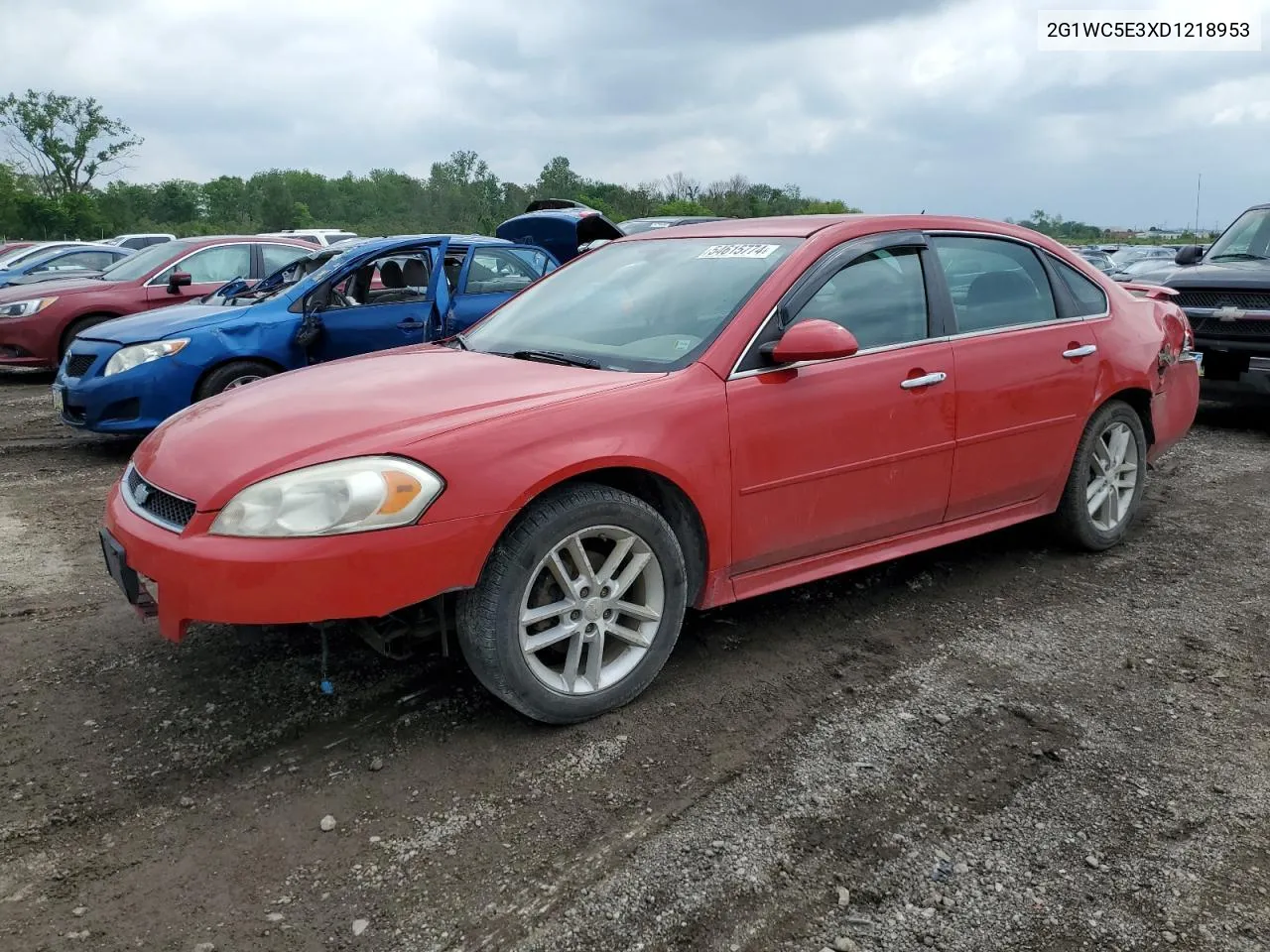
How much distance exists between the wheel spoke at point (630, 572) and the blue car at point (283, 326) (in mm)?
4584

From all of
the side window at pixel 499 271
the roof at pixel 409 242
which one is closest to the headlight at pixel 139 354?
the roof at pixel 409 242

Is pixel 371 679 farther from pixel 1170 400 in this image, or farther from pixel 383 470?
pixel 1170 400

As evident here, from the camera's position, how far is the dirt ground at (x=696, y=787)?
7.67 ft

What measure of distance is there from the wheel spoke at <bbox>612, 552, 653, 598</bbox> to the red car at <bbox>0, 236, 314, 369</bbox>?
8663mm

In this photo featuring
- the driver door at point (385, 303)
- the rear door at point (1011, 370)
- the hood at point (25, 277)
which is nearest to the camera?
the rear door at point (1011, 370)

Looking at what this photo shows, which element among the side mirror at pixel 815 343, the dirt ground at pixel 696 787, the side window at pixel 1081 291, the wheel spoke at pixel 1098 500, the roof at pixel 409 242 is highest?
the roof at pixel 409 242

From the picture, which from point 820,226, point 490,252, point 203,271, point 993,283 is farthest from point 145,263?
point 993,283

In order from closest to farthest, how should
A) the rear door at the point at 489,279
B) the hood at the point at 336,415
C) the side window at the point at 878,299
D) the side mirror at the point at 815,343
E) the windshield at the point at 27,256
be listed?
the hood at the point at 336,415 → the side mirror at the point at 815,343 → the side window at the point at 878,299 → the rear door at the point at 489,279 → the windshield at the point at 27,256

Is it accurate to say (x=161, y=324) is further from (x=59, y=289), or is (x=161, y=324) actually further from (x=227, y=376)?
(x=59, y=289)

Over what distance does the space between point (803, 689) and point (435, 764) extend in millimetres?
1287

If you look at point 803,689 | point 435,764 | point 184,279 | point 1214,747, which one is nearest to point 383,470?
point 435,764

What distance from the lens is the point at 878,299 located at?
12.9 feet

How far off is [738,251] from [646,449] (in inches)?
45.1

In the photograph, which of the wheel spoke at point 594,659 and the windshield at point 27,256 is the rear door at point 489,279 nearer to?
the wheel spoke at point 594,659
